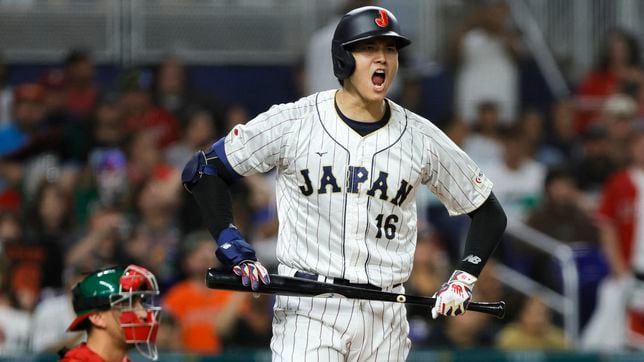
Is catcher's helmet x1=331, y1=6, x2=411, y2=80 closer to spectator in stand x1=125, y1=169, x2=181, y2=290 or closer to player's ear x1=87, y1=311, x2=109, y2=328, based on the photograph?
player's ear x1=87, y1=311, x2=109, y2=328

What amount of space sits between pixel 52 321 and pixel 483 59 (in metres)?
4.56

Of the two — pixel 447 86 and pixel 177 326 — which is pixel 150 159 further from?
pixel 447 86

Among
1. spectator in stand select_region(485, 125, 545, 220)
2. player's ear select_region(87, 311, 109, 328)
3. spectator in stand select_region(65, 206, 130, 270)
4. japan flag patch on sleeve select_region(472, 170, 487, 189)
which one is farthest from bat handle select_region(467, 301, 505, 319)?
spectator in stand select_region(485, 125, 545, 220)

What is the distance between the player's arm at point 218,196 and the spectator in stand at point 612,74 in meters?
6.76

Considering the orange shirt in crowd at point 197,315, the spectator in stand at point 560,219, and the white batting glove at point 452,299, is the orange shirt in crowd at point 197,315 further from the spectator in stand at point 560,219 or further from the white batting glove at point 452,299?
the white batting glove at point 452,299

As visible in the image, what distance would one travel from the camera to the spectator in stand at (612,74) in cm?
1187

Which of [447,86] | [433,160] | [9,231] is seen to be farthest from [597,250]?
[433,160]

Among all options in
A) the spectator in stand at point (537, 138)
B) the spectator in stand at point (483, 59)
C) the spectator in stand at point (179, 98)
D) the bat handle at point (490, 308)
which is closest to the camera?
the bat handle at point (490, 308)

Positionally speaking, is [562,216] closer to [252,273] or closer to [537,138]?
[537,138]

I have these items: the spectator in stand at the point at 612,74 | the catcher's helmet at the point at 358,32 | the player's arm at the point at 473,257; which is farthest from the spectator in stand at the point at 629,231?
the catcher's helmet at the point at 358,32

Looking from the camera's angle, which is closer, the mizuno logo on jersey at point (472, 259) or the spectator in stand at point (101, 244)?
the mizuno logo on jersey at point (472, 259)

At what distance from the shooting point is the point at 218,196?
217 inches

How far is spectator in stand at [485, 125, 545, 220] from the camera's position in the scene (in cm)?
1077

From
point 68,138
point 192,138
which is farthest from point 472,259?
point 68,138
